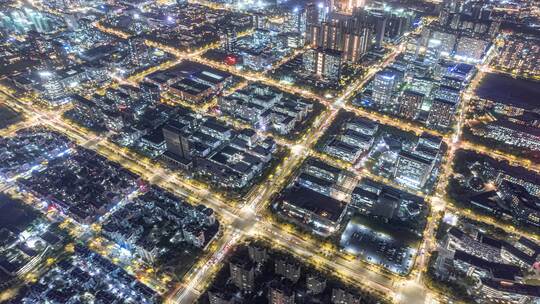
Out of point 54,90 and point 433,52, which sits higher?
point 433,52

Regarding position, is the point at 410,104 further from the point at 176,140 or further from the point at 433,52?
the point at 176,140

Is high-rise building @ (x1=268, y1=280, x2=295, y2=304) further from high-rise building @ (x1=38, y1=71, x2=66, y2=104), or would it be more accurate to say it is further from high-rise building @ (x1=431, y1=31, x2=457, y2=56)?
high-rise building @ (x1=431, y1=31, x2=457, y2=56)

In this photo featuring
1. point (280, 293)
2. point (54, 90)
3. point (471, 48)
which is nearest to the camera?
point (280, 293)

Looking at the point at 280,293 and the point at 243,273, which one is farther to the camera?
the point at 243,273

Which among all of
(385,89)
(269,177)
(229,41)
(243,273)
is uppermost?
(229,41)

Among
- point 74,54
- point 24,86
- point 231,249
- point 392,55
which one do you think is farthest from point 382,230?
point 74,54

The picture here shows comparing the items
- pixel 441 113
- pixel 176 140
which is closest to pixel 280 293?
pixel 176 140

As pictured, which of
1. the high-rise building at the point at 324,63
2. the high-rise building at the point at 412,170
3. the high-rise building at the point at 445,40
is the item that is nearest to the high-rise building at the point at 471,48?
the high-rise building at the point at 445,40

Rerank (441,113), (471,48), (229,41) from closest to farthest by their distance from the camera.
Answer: (441,113)
(471,48)
(229,41)

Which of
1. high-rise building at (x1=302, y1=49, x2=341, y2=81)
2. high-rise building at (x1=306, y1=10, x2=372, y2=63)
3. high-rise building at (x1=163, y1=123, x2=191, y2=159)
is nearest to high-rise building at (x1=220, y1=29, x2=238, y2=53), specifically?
high-rise building at (x1=306, y1=10, x2=372, y2=63)
